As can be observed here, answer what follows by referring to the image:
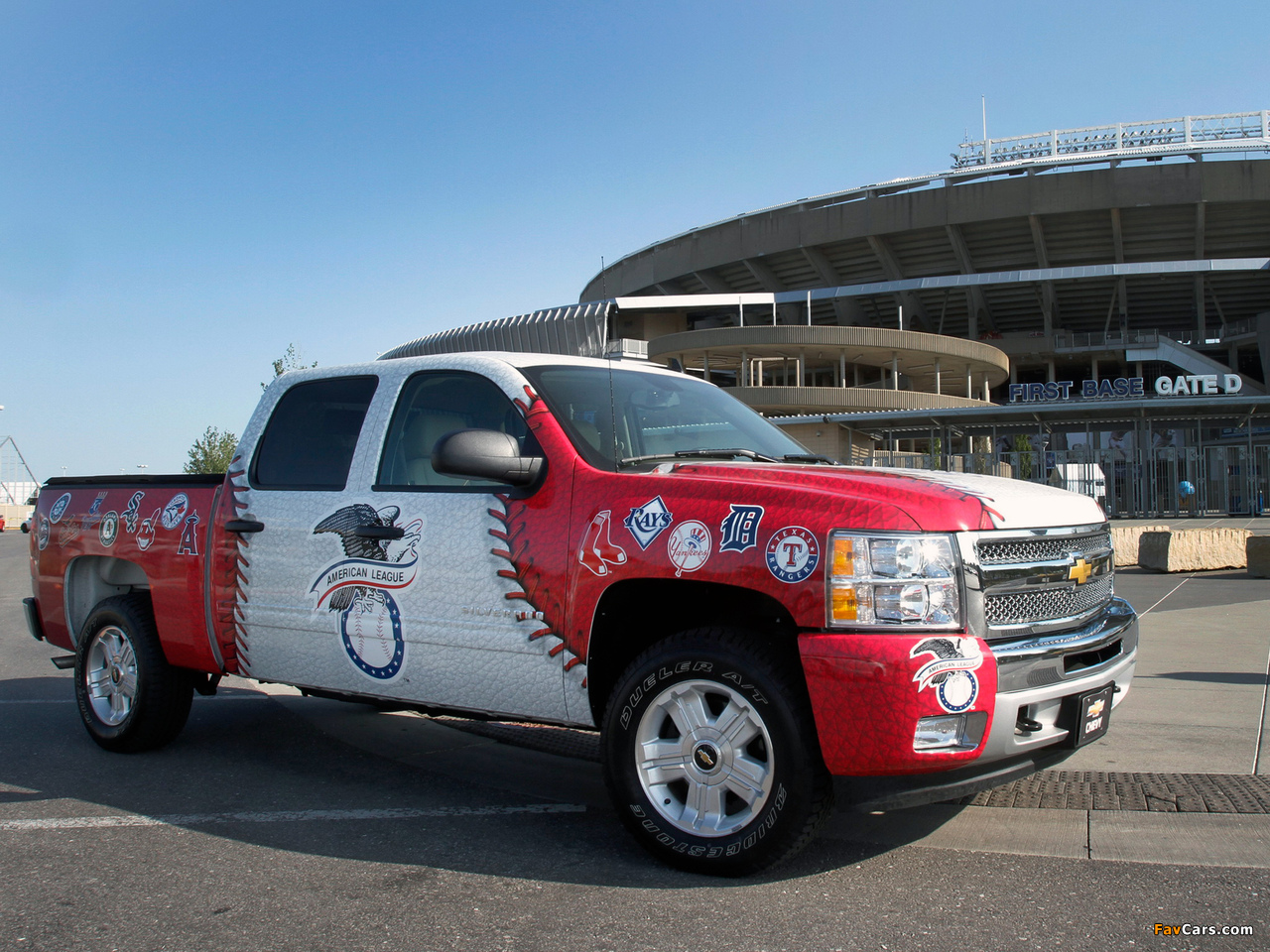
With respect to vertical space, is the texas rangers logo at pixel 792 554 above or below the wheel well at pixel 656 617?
above

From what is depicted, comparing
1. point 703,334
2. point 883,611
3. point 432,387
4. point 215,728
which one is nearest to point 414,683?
point 432,387

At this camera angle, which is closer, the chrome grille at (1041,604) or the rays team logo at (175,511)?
the chrome grille at (1041,604)

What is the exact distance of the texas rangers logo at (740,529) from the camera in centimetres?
325

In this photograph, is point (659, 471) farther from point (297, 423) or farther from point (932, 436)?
point (932, 436)

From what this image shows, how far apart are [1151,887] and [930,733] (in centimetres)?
99

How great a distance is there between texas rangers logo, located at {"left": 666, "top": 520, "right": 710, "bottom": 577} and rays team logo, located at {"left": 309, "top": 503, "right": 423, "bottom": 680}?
4.02 feet

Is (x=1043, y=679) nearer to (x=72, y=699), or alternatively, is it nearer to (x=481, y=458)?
(x=481, y=458)

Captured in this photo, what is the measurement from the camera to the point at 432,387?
447 cm

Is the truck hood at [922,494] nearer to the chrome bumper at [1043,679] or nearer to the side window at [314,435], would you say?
the chrome bumper at [1043,679]

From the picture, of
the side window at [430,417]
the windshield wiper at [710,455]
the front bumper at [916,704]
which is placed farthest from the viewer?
the side window at [430,417]

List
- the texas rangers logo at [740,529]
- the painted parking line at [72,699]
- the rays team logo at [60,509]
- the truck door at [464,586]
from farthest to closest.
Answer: the painted parking line at [72,699]
the rays team logo at [60,509]
the truck door at [464,586]
the texas rangers logo at [740,529]

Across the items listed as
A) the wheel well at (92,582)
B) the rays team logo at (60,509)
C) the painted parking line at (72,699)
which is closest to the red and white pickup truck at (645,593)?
the wheel well at (92,582)

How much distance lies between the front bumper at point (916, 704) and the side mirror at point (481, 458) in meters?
1.28

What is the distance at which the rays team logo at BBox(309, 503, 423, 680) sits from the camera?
412cm
